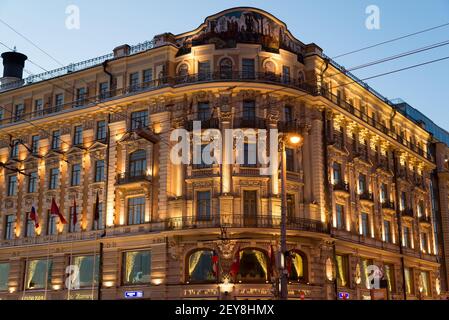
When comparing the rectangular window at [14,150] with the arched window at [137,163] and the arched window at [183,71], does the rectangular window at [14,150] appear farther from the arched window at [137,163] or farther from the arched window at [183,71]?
the arched window at [183,71]

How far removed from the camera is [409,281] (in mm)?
55656

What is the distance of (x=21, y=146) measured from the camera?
169ft

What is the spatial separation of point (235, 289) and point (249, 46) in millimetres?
18094

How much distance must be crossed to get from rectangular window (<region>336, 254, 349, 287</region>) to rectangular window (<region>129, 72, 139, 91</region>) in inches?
837

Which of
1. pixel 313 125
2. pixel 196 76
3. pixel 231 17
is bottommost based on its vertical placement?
pixel 313 125

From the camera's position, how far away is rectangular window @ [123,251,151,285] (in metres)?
40.8

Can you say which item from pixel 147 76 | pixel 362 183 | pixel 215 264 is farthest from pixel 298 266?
pixel 147 76

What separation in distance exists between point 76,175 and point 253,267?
59.3 feet

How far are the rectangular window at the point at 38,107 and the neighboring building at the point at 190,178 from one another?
5.1 inches

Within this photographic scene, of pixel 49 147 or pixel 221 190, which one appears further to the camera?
pixel 49 147

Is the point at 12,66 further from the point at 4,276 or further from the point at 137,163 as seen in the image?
the point at 137,163

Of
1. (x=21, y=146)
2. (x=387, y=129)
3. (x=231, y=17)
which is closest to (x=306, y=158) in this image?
(x=231, y=17)
